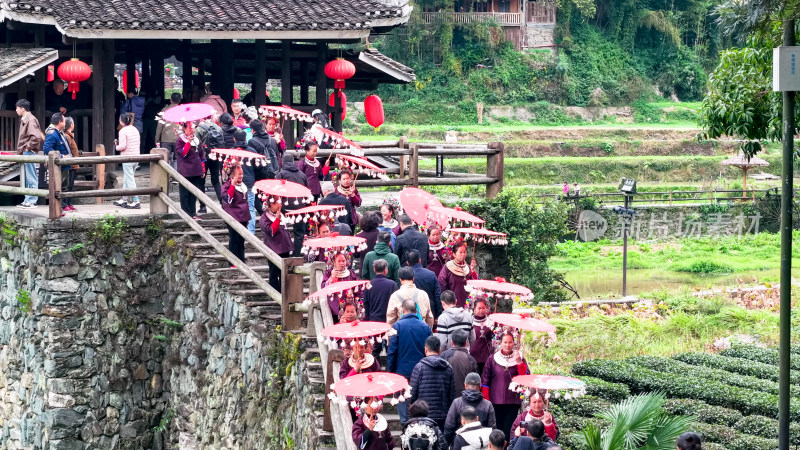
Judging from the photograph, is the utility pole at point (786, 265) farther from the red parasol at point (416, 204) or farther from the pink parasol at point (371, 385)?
the red parasol at point (416, 204)

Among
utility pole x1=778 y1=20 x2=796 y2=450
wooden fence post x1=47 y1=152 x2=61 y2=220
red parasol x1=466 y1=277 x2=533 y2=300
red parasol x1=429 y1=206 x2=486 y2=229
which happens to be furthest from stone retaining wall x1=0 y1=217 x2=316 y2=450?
utility pole x1=778 y1=20 x2=796 y2=450

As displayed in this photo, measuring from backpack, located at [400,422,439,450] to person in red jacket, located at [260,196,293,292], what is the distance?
3701 millimetres

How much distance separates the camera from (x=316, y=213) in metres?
11.5

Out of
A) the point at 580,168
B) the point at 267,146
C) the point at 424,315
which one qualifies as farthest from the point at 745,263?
the point at 424,315

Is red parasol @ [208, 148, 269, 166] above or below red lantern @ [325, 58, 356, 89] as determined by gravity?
below

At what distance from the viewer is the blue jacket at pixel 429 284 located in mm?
10812

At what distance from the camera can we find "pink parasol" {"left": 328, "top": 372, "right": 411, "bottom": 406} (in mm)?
8375

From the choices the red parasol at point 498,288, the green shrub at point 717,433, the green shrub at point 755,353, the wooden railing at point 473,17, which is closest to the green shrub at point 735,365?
the green shrub at point 755,353

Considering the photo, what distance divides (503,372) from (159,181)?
5987 mm

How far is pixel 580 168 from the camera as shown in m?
46.9

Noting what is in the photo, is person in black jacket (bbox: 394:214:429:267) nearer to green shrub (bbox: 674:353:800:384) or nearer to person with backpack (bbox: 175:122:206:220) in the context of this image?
person with backpack (bbox: 175:122:206:220)

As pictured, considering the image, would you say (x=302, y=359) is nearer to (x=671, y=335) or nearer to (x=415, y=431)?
(x=415, y=431)

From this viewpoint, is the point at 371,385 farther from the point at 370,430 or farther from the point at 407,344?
the point at 407,344

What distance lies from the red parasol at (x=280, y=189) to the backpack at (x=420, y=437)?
11.6ft
